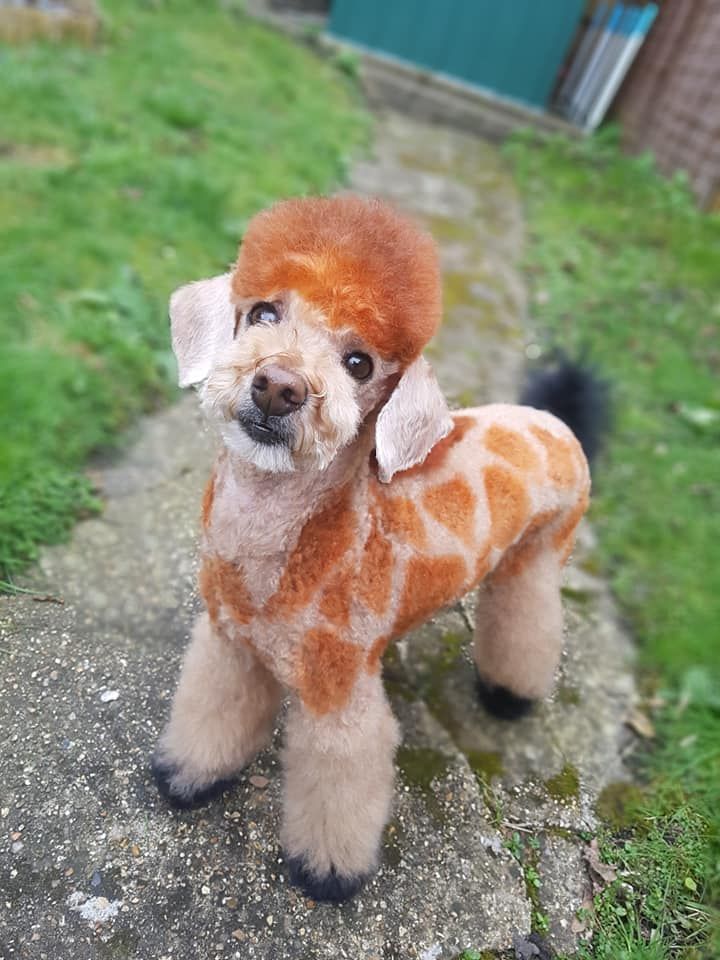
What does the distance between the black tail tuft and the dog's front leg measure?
4.06 ft

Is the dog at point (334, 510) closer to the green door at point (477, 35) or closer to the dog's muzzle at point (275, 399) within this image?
the dog's muzzle at point (275, 399)

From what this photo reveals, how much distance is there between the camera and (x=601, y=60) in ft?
26.6

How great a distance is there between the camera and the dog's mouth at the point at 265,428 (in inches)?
49.3

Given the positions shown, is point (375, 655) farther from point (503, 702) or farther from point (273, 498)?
point (503, 702)

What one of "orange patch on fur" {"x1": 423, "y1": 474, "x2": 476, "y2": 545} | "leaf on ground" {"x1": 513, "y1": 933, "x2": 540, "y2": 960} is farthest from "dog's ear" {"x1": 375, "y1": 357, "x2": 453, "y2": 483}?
"leaf on ground" {"x1": 513, "y1": 933, "x2": 540, "y2": 960}

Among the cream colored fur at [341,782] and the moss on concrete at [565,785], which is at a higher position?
the cream colored fur at [341,782]

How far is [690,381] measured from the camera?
448 cm

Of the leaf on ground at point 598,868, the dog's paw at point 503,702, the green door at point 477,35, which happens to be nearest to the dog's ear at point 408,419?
the dog's paw at point 503,702

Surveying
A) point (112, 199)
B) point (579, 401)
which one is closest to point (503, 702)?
point (579, 401)

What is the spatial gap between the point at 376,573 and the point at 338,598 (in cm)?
11

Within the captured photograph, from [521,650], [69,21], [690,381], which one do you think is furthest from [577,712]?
[69,21]

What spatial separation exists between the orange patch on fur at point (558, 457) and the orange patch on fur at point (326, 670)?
81 centimetres

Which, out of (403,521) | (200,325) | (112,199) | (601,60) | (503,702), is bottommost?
(503,702)

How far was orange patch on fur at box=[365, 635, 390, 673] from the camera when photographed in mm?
1667
